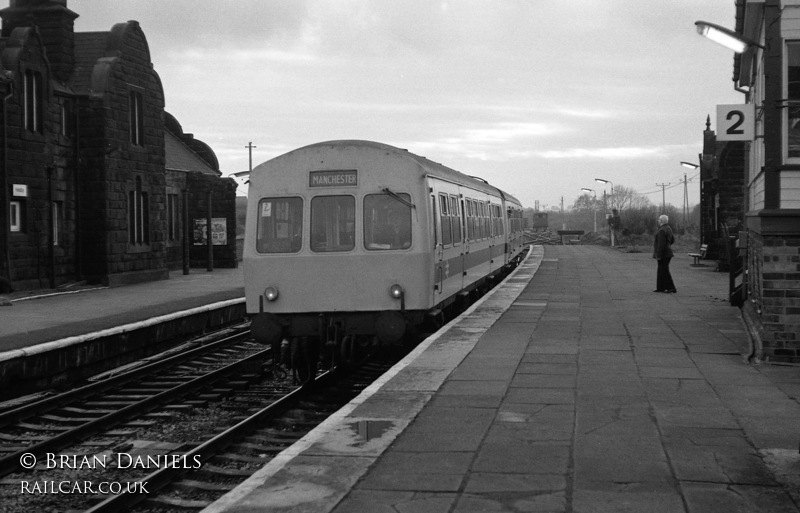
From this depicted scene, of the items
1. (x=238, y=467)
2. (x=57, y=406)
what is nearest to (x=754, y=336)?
(x=238, y=467)

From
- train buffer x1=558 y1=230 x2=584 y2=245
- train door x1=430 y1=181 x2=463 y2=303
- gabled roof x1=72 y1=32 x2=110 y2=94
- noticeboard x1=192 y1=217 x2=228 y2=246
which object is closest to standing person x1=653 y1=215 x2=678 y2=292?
train door x1=430 y1=181 x2=463 y2=303

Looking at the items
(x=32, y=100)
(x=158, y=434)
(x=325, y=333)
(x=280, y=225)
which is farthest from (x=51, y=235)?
(x=158, y=434)

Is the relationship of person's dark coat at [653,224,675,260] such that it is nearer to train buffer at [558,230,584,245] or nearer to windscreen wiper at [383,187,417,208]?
windscreen wiper at [383,187,417,208]

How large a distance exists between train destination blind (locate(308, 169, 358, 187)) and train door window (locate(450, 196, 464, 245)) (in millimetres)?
2856

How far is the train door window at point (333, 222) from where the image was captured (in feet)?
36.2

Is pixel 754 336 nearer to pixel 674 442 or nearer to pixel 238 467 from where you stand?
pixel 674 442

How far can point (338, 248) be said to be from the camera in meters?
11.0

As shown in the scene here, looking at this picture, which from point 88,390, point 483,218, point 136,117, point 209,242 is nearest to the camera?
point 88,390

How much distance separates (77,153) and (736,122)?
1697 cm

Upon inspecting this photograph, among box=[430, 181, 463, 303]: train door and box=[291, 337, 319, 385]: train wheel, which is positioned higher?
box=[430, 181, 463, 303]: train door

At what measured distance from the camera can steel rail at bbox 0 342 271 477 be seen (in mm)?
7582

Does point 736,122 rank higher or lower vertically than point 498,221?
higher

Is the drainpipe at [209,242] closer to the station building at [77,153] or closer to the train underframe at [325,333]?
the station building at [77,153]

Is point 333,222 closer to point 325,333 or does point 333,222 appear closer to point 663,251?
point 325,333
